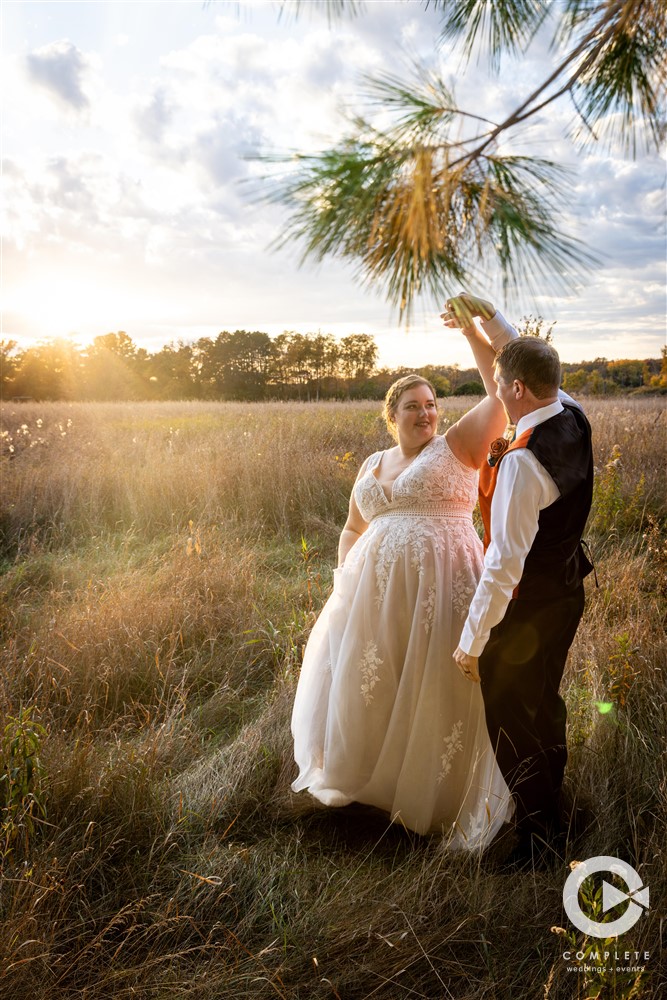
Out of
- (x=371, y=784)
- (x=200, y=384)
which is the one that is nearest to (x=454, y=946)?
(x=371, y=784)

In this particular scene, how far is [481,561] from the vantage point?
8.95 feet

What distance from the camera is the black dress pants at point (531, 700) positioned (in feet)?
7.16

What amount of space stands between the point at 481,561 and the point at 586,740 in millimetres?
1006

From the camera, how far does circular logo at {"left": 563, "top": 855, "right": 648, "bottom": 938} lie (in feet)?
6.16

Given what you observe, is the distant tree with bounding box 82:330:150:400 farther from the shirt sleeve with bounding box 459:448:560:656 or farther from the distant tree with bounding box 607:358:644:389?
the shirt sleeve with bounding box 459:448:560:656

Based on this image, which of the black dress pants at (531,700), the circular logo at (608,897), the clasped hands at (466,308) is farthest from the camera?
the black dress pants at (531,700)

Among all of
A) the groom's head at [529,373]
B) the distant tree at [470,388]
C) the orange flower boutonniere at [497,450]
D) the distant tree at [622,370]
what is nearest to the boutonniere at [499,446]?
the orange flower boutonniere at [497,450]

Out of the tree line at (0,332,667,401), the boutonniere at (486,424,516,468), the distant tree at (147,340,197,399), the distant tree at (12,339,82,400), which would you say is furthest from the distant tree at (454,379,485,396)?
the distant tree at (12,339,82,400)

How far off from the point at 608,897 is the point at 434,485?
1558mm

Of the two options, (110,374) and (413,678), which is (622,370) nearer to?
(413,678)

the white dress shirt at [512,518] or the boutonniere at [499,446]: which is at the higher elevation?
the boutonniere at [499,446]

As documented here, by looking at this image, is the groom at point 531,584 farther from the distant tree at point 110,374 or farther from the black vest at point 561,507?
the distant tree at point 110,374

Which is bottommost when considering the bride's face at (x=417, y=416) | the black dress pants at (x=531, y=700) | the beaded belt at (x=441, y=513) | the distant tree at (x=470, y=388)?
the black dress pants at (x=531, y=700)

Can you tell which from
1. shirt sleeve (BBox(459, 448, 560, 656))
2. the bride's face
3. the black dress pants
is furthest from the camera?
the bride's face
